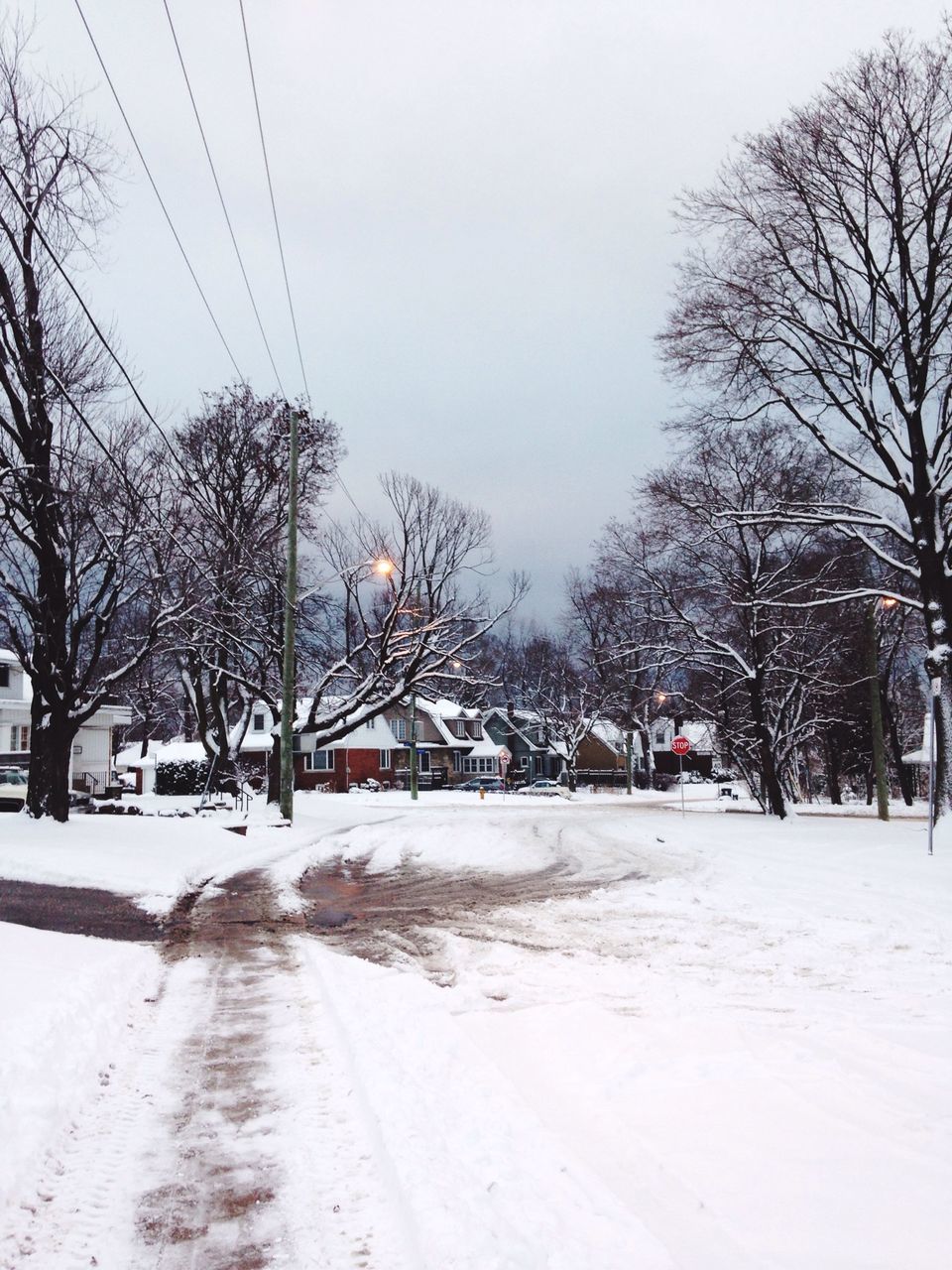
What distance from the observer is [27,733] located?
150 ft

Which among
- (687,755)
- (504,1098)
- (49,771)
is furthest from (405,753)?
(504,1098)

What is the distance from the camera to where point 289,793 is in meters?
26.8

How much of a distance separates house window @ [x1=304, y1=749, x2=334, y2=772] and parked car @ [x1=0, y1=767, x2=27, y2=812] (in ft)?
95.4

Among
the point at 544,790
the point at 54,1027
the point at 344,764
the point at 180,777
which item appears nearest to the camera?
the point at 54,1027

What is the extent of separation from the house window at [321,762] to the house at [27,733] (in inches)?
762

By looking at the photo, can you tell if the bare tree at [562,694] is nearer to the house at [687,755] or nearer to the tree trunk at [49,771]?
the house at [687,755]

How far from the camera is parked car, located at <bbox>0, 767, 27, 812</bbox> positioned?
93.2 feet

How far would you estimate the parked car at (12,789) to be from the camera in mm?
28406

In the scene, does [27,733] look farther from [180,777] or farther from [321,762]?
[321,762]

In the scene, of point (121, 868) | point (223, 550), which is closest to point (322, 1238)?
point (121, 868)

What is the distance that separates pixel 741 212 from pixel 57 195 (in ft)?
45.2

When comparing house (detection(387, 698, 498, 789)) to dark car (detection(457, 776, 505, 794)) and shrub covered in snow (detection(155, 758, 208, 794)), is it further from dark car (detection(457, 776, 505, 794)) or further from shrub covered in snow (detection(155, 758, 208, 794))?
shrub covered in snow (detection(155, 758, 208, 794))

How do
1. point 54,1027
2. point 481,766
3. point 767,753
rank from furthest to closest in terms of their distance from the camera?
point 481,766 → point 767,753 → point 54,1027

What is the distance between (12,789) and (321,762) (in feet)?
105
